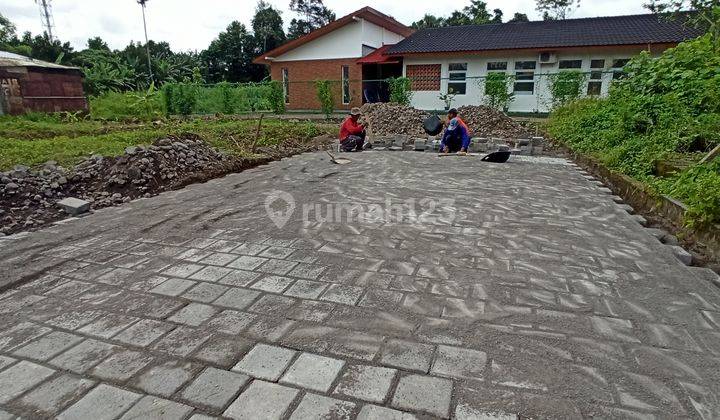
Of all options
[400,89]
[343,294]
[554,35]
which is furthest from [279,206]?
[554,35]

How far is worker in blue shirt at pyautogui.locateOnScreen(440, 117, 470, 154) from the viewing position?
9.65m

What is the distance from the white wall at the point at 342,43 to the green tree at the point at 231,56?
13.1 m

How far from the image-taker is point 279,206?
526cm

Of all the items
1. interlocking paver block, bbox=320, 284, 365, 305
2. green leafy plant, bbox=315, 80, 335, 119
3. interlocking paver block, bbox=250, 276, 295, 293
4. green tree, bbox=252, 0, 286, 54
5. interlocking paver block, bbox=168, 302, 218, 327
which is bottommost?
interlocking paver block, bbox=168, 302, 218, 327

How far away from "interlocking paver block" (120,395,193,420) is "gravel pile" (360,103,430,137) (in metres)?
11.3

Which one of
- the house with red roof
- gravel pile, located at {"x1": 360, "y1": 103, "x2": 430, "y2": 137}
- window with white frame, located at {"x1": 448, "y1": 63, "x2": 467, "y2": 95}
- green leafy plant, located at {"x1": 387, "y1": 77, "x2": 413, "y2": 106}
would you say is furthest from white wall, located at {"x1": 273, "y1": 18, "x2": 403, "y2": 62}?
gravel pile, located at {"x1": 360, "y1": 103, "x2": 430, "y2": 137}

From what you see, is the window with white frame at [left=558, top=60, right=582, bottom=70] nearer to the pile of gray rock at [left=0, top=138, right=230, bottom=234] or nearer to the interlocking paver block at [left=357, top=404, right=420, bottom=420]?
the pile of gray rock at [left=0, top=138, right=230, bottom=234]

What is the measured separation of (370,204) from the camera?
17.4 ft

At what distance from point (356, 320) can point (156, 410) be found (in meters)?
1.16

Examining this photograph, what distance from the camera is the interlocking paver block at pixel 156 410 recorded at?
1795mm

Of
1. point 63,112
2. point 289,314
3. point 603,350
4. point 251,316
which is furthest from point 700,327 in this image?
point 63,112

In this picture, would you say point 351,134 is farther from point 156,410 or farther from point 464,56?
point 464,56

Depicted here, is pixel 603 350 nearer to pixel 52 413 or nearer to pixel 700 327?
pixel 700 327

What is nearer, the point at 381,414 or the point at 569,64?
the point at 381,414
